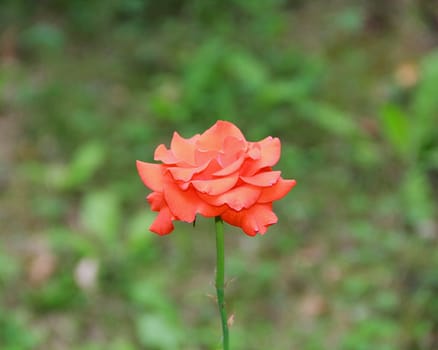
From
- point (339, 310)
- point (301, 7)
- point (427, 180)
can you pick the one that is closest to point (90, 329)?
point (339, 310)

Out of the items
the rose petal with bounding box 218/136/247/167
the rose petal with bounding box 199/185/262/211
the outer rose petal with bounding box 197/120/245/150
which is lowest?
the rose petal with bounding box 199/185/262/211

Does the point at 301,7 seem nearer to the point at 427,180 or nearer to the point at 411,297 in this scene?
the point at 427,180

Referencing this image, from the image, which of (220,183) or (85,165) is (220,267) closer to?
(220,183)

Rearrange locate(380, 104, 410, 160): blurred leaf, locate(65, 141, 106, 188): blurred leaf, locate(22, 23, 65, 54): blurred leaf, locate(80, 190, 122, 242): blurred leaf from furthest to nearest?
locate(22, 23, 65, 54): blurred leaf < locate(65, 141, 106, 188): blurred leaf < locate(380, 104, 410, 160): blurred leaf < locate(80, 190, 122, 242): blurred leaf

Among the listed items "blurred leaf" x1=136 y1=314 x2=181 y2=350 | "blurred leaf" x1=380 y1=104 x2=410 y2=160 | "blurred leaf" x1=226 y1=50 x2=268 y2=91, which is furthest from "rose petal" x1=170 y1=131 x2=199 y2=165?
"blurred leaf" x1=226 y1=50 x2=268 y2=91

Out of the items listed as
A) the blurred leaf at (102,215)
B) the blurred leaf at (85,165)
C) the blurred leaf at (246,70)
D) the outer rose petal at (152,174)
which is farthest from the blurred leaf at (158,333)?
the outer rose petal at (152,174)

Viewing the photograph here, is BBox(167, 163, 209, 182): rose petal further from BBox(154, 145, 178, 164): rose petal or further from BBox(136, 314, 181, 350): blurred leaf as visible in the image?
BBox(136, 314, 181, 350): blurred leaf

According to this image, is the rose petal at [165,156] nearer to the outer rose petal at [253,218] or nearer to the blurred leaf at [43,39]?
the outer rose petal at [253,218]
